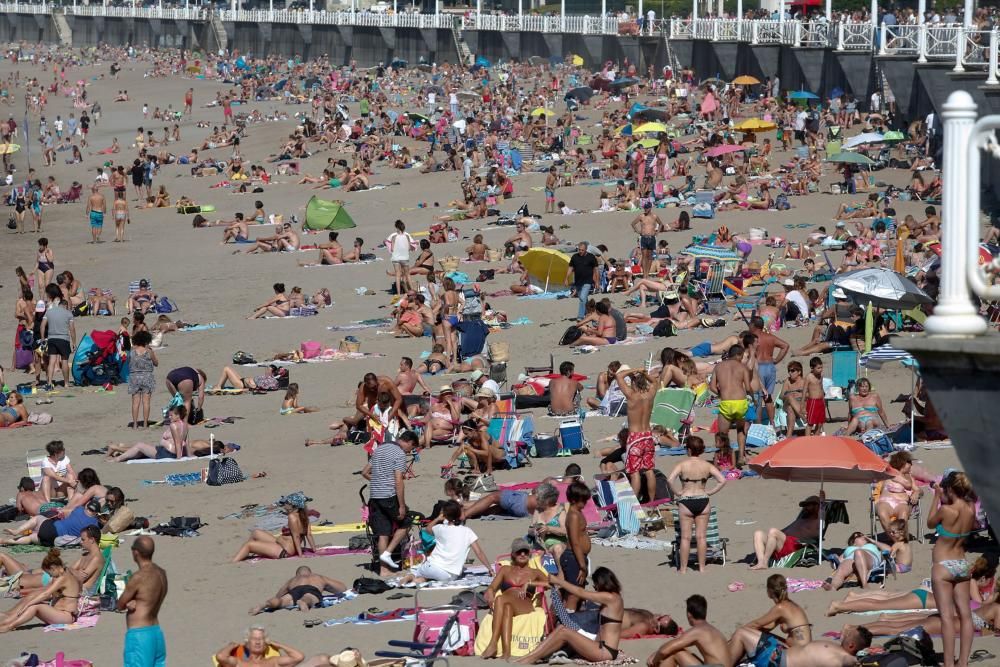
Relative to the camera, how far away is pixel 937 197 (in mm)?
24203

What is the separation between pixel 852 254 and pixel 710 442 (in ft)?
20.6

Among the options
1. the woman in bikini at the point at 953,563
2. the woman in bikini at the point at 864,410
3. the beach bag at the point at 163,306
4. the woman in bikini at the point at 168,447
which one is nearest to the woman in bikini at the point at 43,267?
the beach bag at the point at 163,306

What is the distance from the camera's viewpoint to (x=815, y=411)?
41.1ft

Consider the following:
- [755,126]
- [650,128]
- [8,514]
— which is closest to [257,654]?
[8,514]

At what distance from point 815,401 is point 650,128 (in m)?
19.4

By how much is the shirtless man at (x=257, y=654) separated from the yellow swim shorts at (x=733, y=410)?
4.77 m

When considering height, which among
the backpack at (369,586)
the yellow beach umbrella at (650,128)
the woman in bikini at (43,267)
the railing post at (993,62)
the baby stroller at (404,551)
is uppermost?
the railing post at (993,62)

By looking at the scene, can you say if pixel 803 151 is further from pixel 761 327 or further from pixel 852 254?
pixel 761 327

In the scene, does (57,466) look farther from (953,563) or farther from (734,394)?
(953,563)

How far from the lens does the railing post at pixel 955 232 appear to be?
4508 millimetres

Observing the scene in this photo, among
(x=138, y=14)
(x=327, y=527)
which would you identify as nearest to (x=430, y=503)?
(x=327, y=527)

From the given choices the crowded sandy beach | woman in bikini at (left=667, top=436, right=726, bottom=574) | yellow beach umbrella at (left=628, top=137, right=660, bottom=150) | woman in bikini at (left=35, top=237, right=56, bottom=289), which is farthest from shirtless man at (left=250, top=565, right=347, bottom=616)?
yellow beach umbrella at (left=628, top=137, right=660, bottom=150)

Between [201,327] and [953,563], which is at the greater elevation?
[953,563]

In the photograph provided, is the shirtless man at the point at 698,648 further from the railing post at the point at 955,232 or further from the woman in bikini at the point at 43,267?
the woman in bikini at the point at 43,267
